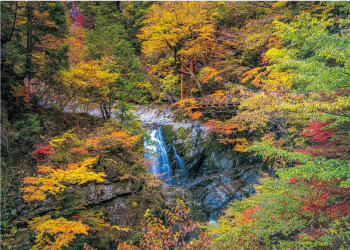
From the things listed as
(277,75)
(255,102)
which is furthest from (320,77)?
(277,75)

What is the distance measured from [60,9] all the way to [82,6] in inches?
812

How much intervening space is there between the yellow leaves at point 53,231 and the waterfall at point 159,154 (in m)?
7.96

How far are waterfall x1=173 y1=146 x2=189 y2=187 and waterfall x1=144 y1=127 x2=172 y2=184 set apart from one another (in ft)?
1.76

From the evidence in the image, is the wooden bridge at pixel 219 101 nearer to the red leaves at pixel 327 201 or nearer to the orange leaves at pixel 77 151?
the red leaves at pixel 327 201

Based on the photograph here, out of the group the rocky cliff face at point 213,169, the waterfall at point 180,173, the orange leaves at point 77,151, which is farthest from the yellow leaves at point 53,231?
the waterfall at point 180,173

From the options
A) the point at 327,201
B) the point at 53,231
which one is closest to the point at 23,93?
the point at 53,231

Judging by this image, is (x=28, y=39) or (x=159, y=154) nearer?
(x=28, y=39)

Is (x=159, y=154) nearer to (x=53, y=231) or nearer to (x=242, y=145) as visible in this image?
(x=242, y=145)

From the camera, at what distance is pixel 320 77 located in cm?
371

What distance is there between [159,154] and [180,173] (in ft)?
7.03

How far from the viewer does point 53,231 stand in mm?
4738

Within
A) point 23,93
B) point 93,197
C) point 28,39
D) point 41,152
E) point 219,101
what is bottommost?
point 93,197

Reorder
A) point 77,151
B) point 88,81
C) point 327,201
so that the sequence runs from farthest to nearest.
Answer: point 88,81, point 77,151, point 327,201

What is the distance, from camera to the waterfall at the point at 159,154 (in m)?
13.2
